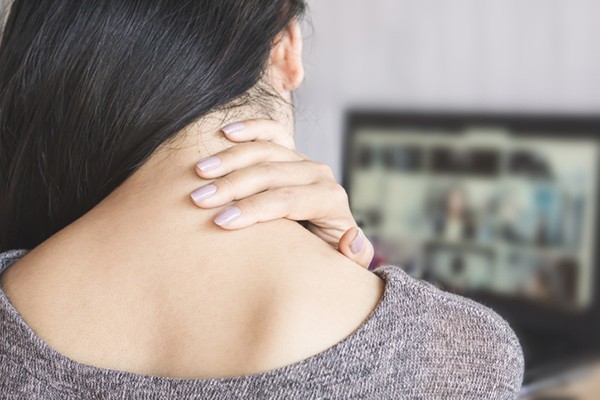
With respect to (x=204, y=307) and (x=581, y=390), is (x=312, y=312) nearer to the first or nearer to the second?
(x=204, y=307)

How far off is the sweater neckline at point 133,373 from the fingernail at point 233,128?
0.19 meters

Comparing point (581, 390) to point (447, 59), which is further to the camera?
point (447, 59)

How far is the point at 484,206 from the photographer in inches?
99.7

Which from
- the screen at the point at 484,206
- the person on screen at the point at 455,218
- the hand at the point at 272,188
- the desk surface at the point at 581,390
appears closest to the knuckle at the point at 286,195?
the hand at the point at 272,188

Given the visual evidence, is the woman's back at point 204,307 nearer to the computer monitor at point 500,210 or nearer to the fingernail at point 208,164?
the fingernail at point 208,164

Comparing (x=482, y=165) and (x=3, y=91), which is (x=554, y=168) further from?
(x=3, y=91)

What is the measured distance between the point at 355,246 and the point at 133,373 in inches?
10.7

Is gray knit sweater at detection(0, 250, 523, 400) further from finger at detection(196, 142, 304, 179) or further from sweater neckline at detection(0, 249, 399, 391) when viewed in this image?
finger at detection(196, 142, 304, 179)

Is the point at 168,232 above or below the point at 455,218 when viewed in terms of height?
above

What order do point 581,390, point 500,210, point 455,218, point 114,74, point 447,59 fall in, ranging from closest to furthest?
1. point 114,74
2. point 581,390
3. point 500,210
4. point 455,218
5. point 447,59

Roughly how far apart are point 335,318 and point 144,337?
158mm

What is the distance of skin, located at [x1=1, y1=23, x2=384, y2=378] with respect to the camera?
643 millimetres

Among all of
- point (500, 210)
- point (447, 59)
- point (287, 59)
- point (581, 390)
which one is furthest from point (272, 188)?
Answer: point (447, 59)

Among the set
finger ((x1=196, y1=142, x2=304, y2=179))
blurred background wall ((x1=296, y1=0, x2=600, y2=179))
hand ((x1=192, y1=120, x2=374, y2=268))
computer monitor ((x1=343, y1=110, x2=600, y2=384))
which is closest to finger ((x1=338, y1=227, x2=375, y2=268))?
hand ((x1=192, y1=120, x2=374, y2=268))
